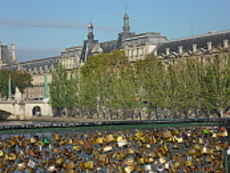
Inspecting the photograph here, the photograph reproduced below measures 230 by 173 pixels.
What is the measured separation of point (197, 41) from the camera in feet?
336

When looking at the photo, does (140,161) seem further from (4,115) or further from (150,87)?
(4,115)

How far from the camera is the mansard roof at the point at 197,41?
96.8m

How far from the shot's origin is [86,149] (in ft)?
45.1

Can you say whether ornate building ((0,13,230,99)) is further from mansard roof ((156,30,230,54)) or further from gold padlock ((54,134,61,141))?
gold padlock ((54,134,61,141))

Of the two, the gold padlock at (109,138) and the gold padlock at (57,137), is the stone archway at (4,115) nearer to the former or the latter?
the gold padlock at (109,138)

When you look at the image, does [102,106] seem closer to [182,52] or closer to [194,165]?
[182,52]

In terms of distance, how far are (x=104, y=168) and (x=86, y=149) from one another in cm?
54

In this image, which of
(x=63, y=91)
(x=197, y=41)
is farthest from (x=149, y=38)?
(x=63, y=91)

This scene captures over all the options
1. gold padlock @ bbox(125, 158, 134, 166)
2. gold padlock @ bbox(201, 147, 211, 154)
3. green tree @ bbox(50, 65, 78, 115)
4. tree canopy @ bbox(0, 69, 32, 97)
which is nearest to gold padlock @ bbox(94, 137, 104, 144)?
gold padlock @ bbox(125, 158, 134, 166)

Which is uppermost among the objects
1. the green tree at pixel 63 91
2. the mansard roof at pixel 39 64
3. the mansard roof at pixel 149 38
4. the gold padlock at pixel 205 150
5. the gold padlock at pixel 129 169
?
the mansard roof at pixel 39 64

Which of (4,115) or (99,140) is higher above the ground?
(4,115)

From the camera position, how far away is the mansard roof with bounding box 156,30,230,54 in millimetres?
96750

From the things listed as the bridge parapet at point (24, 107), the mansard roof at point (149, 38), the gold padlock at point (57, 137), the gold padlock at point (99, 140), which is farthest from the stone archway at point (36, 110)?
the gold padlock at point (57, 137)

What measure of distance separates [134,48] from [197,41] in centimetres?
2162
